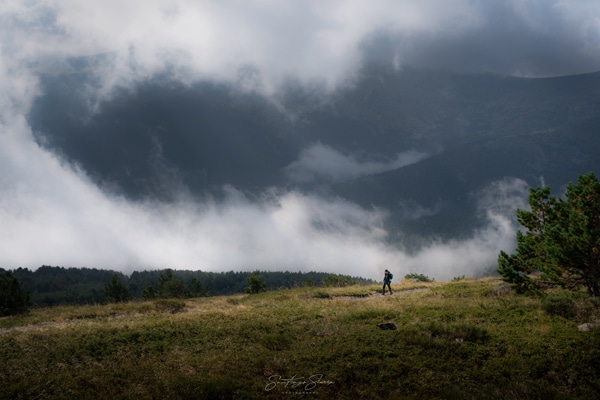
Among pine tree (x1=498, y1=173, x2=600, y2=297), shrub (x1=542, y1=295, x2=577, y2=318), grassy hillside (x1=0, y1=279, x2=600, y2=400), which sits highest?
pine tree (x1=498, y1=173, x2=600, y2=297)

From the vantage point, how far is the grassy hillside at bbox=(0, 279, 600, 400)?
37.4 feet

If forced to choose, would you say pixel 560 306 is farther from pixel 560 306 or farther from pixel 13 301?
pixel 13 301

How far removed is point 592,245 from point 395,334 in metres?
12.8

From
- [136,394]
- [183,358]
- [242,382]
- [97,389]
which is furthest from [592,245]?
[97,389]

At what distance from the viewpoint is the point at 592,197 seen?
2134 cm

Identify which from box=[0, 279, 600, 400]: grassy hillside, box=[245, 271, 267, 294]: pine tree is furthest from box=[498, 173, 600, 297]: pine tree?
box=[245, 271, 267, 294]: pine tree

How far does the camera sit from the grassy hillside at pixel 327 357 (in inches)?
449

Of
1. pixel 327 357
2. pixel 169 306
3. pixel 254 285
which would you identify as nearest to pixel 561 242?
pixel 327 357

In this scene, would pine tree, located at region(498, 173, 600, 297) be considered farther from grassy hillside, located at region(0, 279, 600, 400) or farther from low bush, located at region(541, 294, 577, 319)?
low bush, located at region(541, 294, 577, 319)

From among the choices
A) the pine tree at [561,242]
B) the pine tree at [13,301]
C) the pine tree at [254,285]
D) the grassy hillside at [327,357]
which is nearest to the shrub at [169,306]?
the grassy hillside at [327,357]

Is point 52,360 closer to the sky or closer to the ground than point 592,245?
closer to the ground

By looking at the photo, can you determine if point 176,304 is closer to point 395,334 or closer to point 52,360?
point 52,360

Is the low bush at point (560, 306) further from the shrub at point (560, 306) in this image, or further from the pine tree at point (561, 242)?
the pine tree at point (561, 242)

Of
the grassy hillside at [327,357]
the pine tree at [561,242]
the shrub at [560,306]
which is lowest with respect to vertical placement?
the grassy hillside at [327,357]
